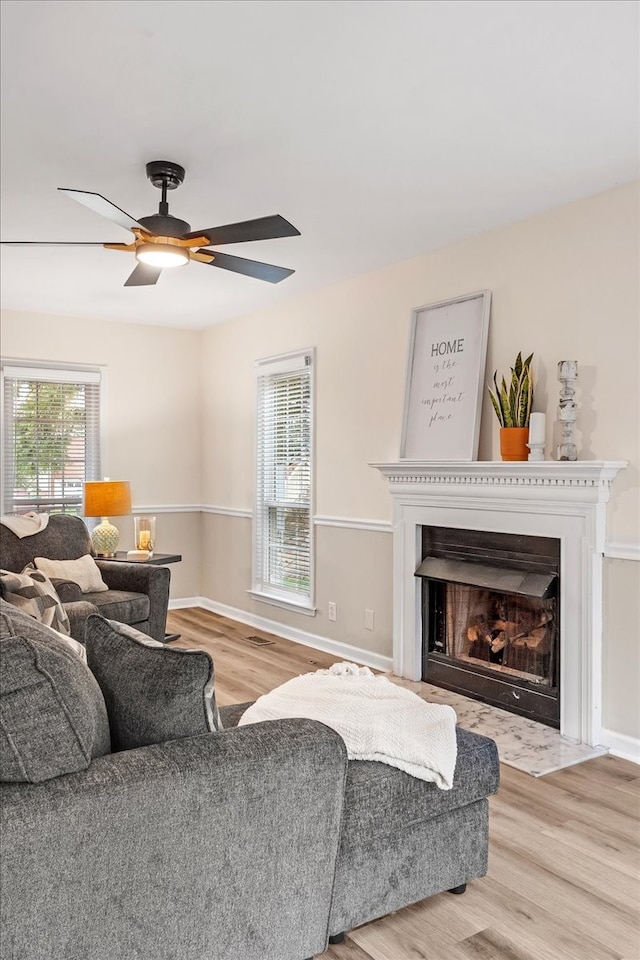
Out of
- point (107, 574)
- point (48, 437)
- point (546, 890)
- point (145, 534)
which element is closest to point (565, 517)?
point (546, 890)

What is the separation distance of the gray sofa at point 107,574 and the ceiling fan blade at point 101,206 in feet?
7.34

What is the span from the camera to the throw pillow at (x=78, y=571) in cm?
464

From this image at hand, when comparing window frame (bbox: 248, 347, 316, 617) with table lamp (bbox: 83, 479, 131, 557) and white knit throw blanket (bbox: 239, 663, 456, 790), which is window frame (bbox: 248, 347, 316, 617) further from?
white knit throw blanket (bbox: 239, 663, 456, 790)

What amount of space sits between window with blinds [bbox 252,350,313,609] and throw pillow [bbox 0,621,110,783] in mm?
3984

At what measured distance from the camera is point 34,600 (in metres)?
3.54

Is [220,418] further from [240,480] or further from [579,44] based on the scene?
[579,44]

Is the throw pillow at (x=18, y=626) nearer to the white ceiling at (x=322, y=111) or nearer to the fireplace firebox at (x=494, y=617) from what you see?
the white ceiling at (x=322, y=111)

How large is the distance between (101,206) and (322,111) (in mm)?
876

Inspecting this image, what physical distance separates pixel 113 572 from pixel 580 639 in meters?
2.90

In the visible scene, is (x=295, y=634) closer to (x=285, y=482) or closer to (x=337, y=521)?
(x=337, y=521)

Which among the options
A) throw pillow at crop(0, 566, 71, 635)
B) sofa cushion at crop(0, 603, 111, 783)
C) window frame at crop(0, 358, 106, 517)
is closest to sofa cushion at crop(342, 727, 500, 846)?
sofa cushion at crop(0, 603, 111, 783)

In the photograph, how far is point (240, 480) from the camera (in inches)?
255

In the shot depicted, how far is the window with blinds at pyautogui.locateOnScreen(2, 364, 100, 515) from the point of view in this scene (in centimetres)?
608

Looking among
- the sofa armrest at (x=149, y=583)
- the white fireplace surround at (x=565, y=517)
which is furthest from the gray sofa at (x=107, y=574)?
the white fireplace surround at (x=565, y=517)
